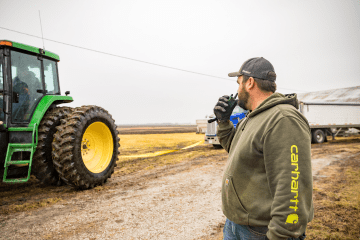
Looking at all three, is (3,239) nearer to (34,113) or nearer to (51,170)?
(51,170)

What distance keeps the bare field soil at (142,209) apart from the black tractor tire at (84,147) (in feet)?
1.26

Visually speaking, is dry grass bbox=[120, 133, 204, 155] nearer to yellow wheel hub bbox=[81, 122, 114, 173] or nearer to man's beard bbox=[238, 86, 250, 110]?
yellow wheel hub bbox=[81, 122, 114, 173]

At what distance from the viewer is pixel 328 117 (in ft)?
59.4

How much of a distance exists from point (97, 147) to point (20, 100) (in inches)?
81.6

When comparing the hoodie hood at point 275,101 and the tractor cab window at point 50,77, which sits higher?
the tractor cab window at point 50,77

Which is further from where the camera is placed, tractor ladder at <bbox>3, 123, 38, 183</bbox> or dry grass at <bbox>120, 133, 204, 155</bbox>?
dry grass at <bbox>120, 133, 204, 155</bbox>

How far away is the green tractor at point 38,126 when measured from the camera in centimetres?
466

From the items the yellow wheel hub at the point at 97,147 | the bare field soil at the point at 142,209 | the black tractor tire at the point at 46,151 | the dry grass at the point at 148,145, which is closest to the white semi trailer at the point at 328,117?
the dry grass at the point at 148,145

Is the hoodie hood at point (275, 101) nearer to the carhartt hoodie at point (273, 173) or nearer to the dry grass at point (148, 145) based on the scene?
the carhartt hoodie at point (273, 173)

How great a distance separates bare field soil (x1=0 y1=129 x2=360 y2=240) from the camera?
3.43 m

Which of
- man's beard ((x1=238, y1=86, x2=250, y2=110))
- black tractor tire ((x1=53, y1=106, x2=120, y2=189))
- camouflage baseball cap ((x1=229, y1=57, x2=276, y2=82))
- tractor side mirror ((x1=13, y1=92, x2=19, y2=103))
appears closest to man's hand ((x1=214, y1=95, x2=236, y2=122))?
man's beard ((x1=238, y1=86, x2=250, y2=110))

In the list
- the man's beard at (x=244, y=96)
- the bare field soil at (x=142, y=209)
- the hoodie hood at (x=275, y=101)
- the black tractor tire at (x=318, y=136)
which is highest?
the man's beard at (x=244, y=96)

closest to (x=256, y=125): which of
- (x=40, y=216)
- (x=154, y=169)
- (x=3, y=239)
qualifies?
(x=3, y=239)

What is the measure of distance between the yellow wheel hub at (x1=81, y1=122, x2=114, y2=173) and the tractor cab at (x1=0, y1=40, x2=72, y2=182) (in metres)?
1.18
